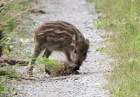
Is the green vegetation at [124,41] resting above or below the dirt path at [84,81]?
above

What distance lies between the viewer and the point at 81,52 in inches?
396

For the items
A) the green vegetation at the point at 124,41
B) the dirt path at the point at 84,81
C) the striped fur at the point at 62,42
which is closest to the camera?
the green vegetation at the point at 124,41

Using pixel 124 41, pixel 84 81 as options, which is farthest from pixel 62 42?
pixel 84 81

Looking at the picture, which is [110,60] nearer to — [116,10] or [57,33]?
[57,33]

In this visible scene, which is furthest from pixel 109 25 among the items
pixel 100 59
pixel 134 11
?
pixel 100 59

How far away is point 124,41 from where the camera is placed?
10.5 meters

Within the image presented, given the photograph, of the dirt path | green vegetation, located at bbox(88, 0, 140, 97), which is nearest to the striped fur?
the dirt path

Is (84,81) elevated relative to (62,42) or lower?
lower

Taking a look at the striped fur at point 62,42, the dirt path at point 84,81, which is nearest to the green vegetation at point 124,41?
the dirt path at point 84,81

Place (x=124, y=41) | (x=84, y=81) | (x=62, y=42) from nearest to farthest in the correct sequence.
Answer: (x=84, y=81) < (x=62, y=42) < (x=124, y=41)

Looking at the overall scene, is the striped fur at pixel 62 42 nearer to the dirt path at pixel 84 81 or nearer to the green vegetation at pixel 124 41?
the dirt path at pixel 84 81

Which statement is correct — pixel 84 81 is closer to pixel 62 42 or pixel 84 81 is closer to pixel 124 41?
pixel 62 42

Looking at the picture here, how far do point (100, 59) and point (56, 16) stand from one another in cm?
652

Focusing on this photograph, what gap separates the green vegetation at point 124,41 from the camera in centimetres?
758
